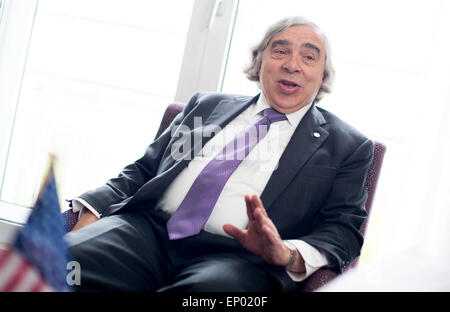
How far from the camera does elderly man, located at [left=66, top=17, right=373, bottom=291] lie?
114 cm

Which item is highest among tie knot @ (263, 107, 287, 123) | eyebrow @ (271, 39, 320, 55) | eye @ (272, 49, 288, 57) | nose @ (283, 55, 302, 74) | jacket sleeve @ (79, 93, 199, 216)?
eyebrow @ (271, 39, 320, 55)

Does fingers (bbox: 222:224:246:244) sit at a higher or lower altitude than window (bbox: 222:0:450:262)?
lower

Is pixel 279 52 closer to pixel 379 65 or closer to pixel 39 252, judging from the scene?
pixel 379 65

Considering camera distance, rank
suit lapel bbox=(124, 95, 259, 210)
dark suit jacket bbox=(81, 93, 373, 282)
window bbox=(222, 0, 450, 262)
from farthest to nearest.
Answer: window bbox=(222, 0, 450, 262)
suit lapel bbox=(124, 95, 259, 210)
dark suit jacket bbox=(81, 93, 373, 282)

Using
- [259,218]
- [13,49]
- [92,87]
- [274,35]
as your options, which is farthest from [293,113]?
[13,49]

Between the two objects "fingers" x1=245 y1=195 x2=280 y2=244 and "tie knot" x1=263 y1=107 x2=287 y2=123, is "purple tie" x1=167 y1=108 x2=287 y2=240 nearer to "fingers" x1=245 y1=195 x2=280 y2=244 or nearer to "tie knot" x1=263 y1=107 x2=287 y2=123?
"tie knot" x1=263 y1=107 x2=287 y2=123

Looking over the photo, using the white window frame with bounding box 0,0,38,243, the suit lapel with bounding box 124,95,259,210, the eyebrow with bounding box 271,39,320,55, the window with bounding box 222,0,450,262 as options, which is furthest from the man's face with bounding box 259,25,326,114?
the white window frame with bounding box 0,0,38,243

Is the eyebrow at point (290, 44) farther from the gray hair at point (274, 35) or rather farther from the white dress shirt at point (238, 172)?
the white dress shirt at point (238, 172)

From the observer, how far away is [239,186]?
4.54 ft

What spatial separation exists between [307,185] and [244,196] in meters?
0.21

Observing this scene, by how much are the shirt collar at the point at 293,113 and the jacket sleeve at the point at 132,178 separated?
285 mm

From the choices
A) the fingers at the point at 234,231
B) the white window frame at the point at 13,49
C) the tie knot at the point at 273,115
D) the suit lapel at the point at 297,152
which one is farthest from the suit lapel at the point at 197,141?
the white window frame at the point at 13,49

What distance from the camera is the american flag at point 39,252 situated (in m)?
0.54
